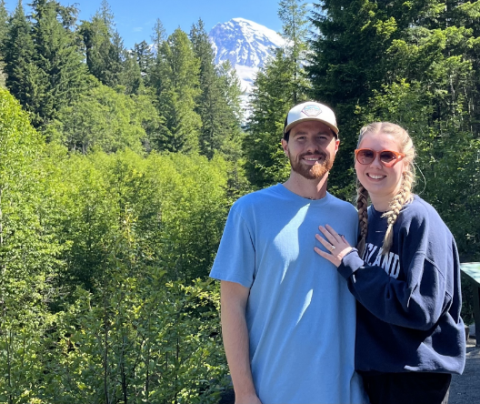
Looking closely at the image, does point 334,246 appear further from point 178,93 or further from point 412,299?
point 178,93

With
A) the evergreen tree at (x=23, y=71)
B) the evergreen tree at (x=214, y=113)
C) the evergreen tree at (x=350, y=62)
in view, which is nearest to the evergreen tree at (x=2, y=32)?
the evergreen tree at (x=23, y=71)

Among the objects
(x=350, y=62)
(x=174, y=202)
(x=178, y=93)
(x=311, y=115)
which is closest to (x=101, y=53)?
(x=178, y=93)

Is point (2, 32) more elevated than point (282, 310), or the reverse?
point (2, 32)

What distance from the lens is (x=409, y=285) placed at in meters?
1.71

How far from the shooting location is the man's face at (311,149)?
201 cm

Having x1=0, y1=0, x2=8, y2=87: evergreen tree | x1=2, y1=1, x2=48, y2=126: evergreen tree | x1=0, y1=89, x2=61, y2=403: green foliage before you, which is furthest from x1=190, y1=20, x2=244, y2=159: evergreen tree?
x1=0, y1=89, x2=61, y2=403: green foliage

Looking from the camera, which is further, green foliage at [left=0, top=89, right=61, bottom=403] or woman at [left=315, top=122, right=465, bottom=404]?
green foliage at [left=0, top=89, right=61, bottom=403]

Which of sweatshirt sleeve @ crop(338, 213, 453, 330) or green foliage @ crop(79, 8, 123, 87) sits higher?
green foliage @ crop(79, 8, 123, 87)

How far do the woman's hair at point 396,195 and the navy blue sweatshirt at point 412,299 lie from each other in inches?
1.2

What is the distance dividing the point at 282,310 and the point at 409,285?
48cm

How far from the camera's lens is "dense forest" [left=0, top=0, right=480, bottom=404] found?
14.2 feet

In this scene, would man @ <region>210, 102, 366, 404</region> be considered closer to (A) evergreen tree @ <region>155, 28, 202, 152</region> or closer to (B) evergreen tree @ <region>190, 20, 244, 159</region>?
(B) evergreen tree @ <region>190, 20, 244, 159</region>

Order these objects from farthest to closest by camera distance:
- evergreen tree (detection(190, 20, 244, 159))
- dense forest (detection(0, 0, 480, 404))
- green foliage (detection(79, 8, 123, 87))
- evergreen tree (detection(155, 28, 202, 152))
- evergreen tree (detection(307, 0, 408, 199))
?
1. green foliage (detection(79, 8, 123, 87))
2. evergreen tree (detection(190, 20, 244, 159))
3. evergreen tree (detection(155, 28, 202, 152))
4. evergreen tree (detection(307, 0, 408, 199))
5. dense forest (detection(0, 0, 480, 404))

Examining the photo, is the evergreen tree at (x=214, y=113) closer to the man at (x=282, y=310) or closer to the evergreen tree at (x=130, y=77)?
the evergreen tree at (x=130, y=77)
